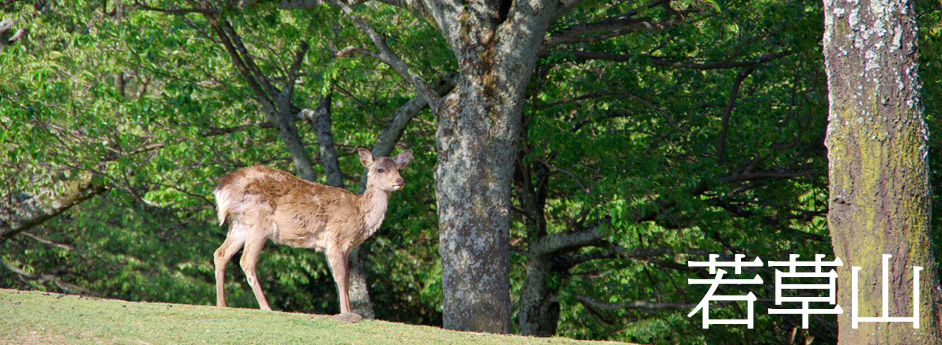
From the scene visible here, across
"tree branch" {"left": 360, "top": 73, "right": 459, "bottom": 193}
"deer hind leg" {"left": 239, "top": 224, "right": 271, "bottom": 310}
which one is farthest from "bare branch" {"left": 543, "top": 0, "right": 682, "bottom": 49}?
"deer hind leg" {"left": 239, "top": 224, "right": 271, "bottom": 310}

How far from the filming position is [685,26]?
12.1 metres

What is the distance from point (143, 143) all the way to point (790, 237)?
10.9 meters

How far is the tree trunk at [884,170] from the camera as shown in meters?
5.74

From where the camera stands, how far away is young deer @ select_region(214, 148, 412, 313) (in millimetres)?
8594

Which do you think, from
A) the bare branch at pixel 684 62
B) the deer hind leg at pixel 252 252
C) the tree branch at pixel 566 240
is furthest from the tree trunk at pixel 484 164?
the tree branch at pixel 566 240

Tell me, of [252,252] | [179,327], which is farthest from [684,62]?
[179,327]

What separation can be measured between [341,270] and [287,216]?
2.50 ft

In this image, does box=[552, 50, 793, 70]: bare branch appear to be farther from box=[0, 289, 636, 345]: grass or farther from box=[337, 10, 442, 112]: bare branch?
box=[0, 289, 636, 345]: grass

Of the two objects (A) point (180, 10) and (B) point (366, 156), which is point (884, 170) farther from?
(A) point (180, 10)

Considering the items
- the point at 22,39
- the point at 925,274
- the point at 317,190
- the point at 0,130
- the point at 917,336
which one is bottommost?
the point at 917,336

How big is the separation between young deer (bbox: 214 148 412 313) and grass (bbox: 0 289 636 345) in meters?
1.09

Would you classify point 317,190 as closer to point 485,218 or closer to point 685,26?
point 485,218

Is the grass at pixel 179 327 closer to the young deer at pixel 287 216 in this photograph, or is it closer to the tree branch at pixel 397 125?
the young deer at pixel 287 216

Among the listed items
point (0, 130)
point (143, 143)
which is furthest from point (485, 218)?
point (143, 143)
